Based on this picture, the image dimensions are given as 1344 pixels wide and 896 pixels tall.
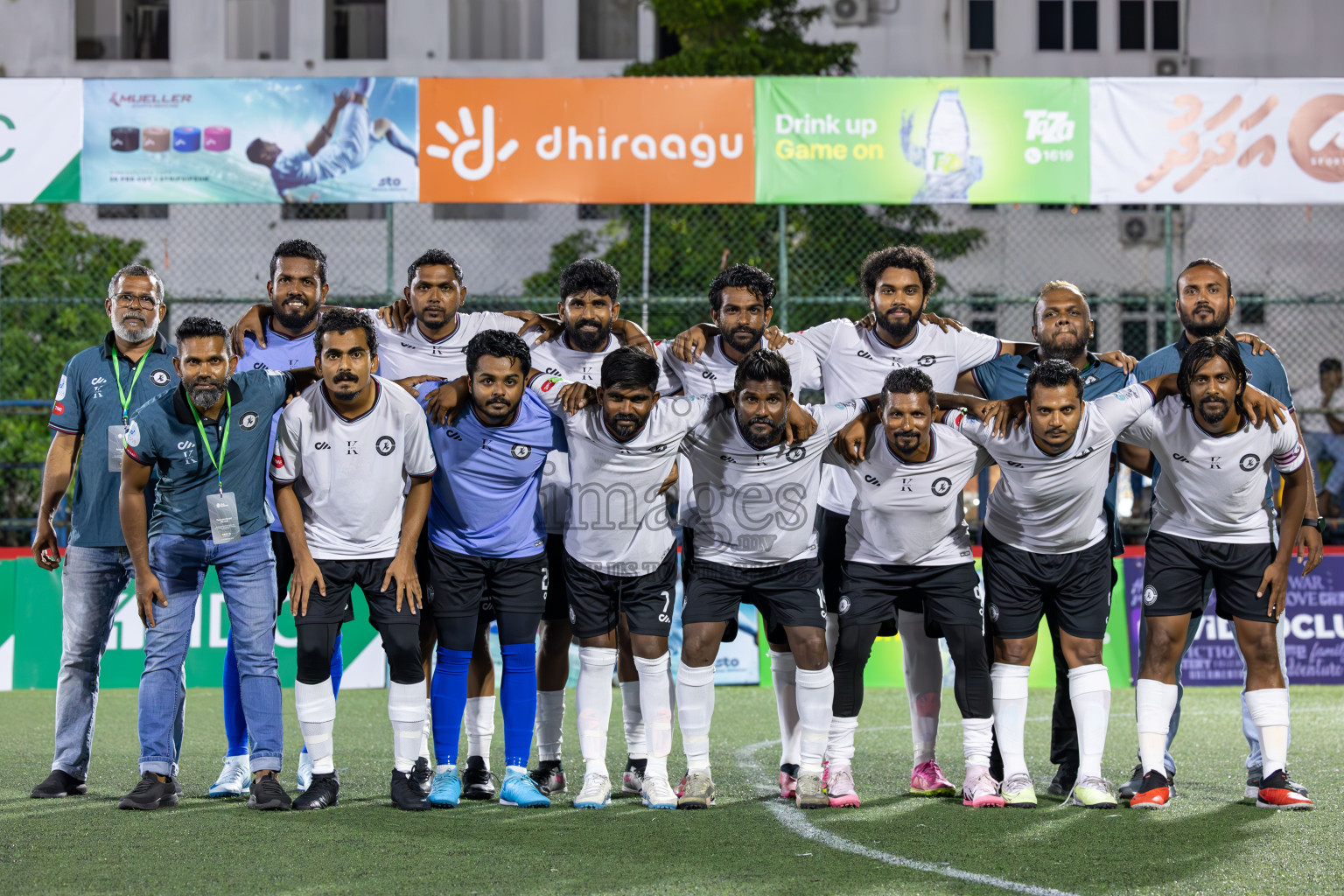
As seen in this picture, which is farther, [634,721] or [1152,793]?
[634,721]

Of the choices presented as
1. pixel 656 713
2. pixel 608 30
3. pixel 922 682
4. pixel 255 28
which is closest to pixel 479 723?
pixel 656 713

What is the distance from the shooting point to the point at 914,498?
6047 mm

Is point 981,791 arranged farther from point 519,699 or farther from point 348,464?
point 348,464

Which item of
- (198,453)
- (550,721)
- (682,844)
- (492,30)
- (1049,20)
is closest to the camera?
(682,844)

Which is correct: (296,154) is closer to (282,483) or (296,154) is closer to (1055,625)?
(282,483)

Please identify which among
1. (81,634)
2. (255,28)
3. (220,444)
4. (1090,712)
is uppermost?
(255,28)

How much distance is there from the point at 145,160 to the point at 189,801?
7.00m

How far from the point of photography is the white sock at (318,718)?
19.2ft

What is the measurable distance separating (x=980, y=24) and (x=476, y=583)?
69.9 feet

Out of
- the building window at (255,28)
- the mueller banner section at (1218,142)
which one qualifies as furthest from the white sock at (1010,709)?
the building window at (255,28)

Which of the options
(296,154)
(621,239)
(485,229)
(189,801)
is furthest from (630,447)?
(485,229)

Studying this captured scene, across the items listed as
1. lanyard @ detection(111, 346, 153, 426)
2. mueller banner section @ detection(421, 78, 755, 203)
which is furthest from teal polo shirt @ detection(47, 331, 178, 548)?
mueller banner section @ detection(421, 78, 755, 203)

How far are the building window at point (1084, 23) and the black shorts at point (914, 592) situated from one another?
68.9 ft

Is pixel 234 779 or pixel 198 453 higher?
pixel 198 453
